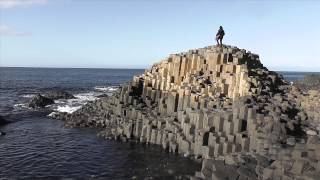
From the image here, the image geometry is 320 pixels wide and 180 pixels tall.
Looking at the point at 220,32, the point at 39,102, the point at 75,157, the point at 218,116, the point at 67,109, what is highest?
the point at 220,32

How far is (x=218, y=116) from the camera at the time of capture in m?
27.2

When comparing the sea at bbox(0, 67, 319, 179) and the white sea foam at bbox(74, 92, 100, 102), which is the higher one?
the white sea foam at bbox(74, 92, 100, 102)

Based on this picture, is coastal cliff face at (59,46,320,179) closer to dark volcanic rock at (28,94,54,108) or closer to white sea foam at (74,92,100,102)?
dark volcanic rock at (28,94,54,108)

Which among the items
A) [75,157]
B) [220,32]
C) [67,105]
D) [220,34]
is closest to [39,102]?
[67,105]

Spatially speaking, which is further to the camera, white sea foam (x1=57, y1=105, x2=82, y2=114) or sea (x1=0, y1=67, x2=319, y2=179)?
white sea foam (x1=57, y1=105, x2=82, y2=114)

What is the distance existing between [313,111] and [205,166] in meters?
10.2

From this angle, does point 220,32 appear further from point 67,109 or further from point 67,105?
point 67,105

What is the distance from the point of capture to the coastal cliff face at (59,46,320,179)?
2103cm

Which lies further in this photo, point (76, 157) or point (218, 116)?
point (76, 157)

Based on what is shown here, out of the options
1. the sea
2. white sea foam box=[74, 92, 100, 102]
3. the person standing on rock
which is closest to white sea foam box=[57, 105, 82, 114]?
white sea foam box=[74, 92, 100, 102]

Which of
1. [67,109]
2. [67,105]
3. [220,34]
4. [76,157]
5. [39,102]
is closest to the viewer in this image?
[76,157]

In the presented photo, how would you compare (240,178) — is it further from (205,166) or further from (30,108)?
(30,108)

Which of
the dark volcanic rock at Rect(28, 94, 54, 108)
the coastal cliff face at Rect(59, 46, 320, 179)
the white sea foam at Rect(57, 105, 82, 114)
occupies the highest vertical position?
the coastal cliff face at Rect(59, 46, 320, 179)

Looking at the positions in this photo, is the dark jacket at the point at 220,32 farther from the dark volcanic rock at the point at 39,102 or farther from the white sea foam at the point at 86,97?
the white sea foam at the point at 86,97
